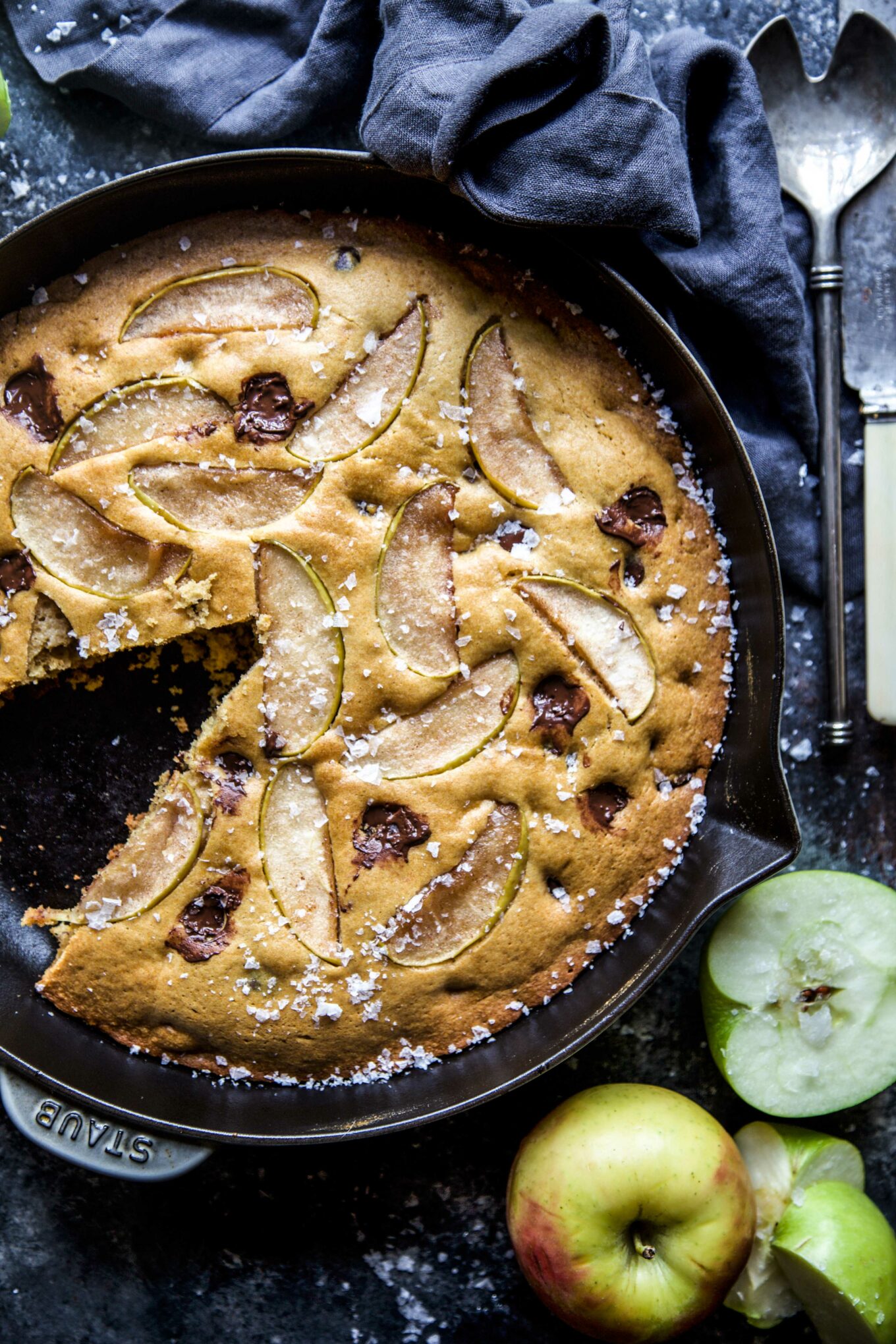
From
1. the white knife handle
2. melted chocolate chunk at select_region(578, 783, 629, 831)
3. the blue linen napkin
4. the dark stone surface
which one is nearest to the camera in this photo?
the blue linen napkin

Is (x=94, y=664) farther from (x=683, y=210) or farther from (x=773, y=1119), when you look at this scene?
(x=773, y=1119)

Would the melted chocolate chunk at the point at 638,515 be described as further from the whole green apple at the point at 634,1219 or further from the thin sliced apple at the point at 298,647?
the whole green apple at the point at 634,1219

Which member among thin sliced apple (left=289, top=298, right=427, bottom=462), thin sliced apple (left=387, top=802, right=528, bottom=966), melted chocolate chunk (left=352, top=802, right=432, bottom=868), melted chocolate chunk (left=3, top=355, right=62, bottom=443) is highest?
melted chocolate chunk (left=3, top=355, right=62, bottom=443)

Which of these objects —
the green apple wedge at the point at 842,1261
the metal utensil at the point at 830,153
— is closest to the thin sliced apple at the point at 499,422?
the metal utensil at the point at 830,153

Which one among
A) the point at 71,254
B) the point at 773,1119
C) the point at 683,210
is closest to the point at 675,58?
the point at 683,210

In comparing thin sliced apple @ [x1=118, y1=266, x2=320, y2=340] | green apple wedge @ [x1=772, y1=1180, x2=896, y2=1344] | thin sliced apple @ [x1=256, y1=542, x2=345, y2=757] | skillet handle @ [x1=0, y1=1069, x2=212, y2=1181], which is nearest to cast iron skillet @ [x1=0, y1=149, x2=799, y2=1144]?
skillet handle @ [x1=0, y1=1069, x2=212, y2=1181]

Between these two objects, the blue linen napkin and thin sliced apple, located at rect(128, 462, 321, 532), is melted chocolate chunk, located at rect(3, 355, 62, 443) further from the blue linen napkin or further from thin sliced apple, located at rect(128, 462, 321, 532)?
the blue linen napkin
